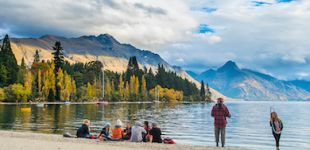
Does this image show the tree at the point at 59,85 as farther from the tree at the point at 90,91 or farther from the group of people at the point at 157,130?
the group of people at the point at 157,130

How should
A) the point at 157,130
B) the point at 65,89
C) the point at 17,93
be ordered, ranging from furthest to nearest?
1. the point at 65,89
2. the point at 17,93
3. the point at 157,130

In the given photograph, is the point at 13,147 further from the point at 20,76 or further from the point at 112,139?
the point at 20,76

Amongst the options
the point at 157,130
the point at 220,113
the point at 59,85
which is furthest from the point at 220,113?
the point at 59,85

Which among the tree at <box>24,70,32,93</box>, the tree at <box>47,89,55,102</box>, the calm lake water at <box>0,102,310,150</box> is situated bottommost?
the calm lake water at <box>0,102,310,150</box>

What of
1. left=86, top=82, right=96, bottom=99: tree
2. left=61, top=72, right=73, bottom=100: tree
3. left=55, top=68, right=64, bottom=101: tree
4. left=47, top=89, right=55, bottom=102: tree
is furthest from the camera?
left=86, top=82, right=96, bottom=99: tree

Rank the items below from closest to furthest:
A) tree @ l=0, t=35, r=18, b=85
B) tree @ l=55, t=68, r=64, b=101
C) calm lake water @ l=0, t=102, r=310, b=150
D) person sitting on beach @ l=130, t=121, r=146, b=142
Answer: person sitting on beach @ l=130, t=121, r=146, b=142 < calm lake water @ l=0, t=102, r=310, b=150 < tree @ l=0, t=35, r=18, b=85 < tree @ l=55, t=68, r=64, b=101

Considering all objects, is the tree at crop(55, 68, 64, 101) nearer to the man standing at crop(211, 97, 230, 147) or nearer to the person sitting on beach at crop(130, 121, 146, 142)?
the person sitting on beach at crop(130, 121, 146, 142)

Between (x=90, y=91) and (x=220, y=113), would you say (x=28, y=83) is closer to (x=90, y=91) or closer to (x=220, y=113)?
(x=90, y=91)

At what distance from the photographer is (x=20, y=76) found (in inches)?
6166

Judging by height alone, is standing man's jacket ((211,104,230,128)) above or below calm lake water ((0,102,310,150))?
above

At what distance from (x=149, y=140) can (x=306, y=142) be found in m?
18.4

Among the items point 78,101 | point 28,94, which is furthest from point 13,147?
point 78,101

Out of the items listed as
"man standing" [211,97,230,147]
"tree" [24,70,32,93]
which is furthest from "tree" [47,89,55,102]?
"man standing" [211,97,230,147]

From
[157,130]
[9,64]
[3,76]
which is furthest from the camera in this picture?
[9,64]
